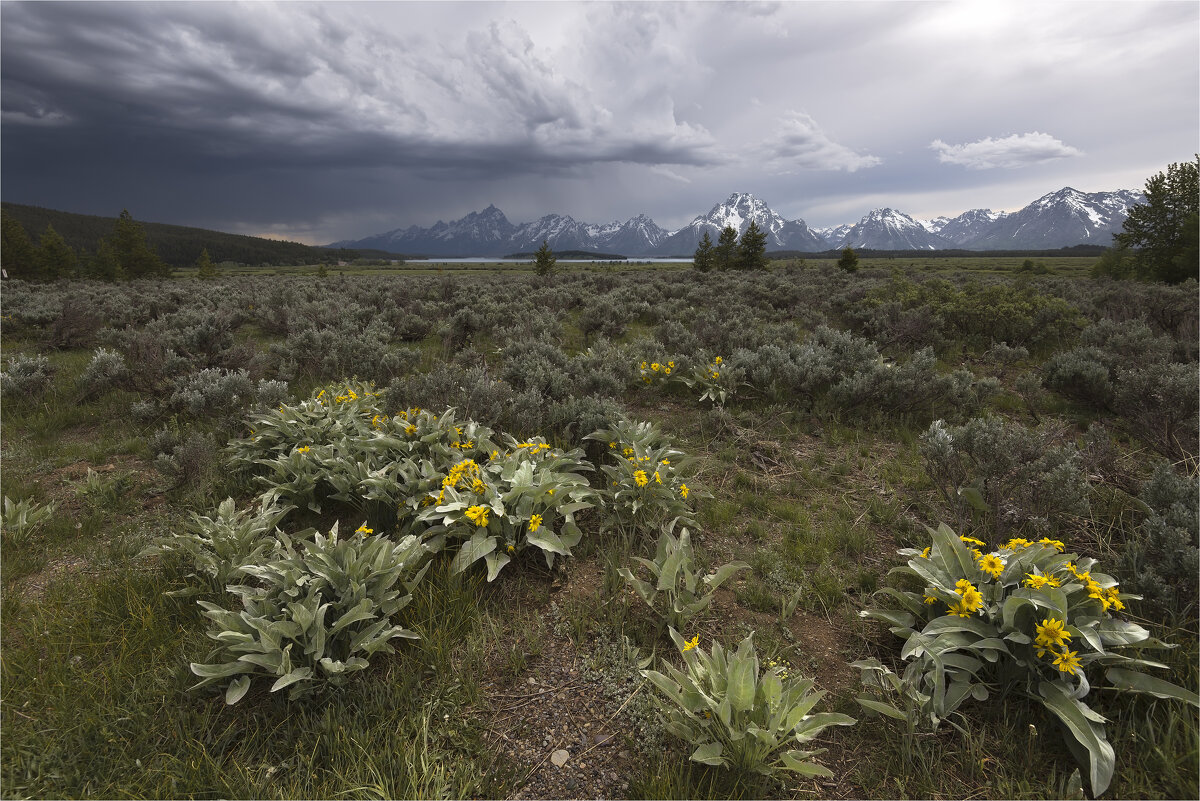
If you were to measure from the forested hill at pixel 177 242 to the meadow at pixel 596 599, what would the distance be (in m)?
144

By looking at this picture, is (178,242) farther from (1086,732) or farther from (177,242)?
(1086,732)

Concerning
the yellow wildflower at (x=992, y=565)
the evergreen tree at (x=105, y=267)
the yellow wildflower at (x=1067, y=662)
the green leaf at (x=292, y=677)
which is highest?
the evergreen tree at (x=105, y=267)

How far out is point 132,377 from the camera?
742 centimetres

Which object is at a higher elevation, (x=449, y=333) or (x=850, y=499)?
(x=449, y=333)

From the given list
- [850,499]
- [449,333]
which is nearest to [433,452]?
[850,499]

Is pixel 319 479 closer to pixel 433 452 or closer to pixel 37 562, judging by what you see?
pixel 433 452

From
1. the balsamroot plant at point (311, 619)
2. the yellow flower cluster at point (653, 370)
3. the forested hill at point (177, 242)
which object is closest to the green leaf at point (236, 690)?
the balsamroot plant at point (311, 619)

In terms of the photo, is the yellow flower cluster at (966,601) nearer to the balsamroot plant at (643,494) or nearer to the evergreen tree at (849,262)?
the balsamroot plant at (643,494)

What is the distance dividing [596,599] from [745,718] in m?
1.33

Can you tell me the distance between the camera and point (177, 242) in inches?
5335

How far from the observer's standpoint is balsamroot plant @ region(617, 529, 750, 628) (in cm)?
315

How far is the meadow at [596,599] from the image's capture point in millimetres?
2311

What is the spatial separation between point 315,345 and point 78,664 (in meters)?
7.46

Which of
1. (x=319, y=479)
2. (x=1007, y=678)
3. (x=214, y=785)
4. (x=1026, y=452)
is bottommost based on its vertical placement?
(x=214, y=785)
